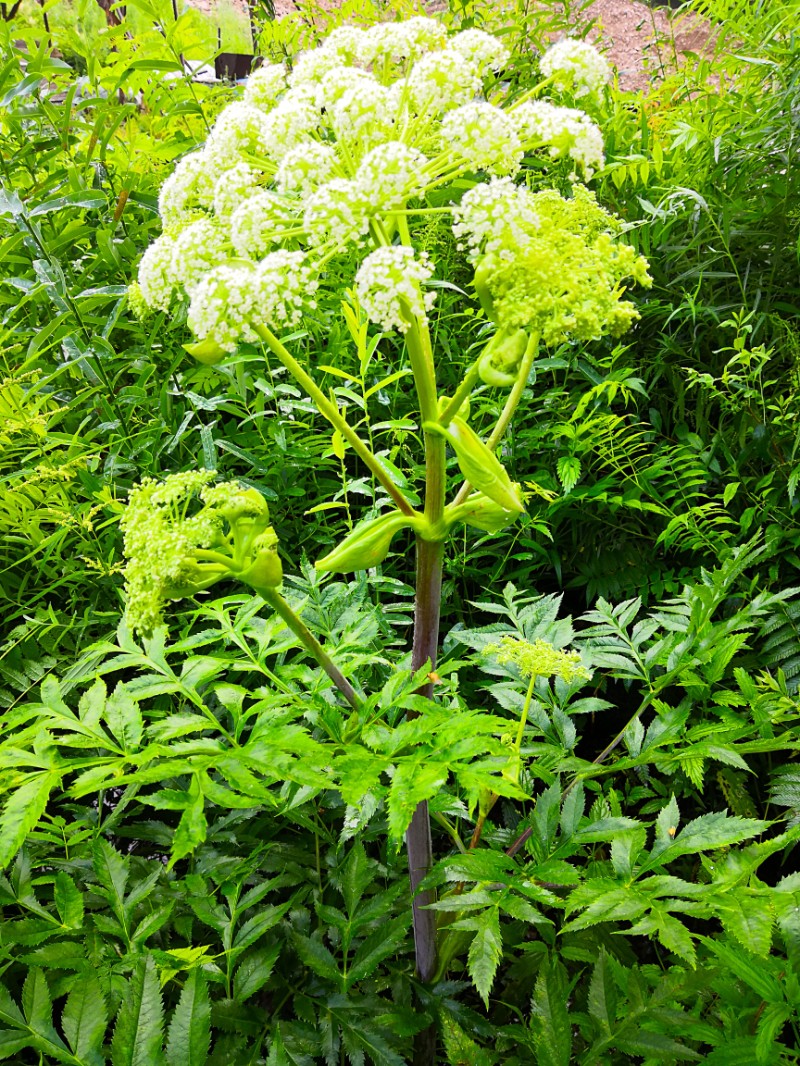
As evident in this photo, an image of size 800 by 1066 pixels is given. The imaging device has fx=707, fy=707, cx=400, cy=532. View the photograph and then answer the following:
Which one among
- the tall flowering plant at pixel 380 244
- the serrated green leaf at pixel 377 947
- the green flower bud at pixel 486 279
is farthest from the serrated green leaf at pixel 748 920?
the green flower bud at pixel 486 279

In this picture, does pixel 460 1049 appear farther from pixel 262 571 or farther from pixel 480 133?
pixel 480 133

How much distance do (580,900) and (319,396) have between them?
624 millimetres

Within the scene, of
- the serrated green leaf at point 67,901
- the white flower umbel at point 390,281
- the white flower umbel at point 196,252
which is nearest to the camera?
the white flower umbel at point 390,281

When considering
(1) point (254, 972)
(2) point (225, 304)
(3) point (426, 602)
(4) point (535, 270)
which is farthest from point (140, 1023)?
(4) point (535, 270)

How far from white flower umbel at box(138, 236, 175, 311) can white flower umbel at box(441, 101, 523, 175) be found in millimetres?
298

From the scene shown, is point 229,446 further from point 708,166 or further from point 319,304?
point 708,166

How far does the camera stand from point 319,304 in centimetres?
181

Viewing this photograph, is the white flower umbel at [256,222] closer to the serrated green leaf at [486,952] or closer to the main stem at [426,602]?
the main stem at [426,602]

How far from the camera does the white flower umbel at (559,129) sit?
2.22ft

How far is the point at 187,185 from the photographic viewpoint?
786 millimetres

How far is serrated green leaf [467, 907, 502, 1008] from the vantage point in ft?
2.53

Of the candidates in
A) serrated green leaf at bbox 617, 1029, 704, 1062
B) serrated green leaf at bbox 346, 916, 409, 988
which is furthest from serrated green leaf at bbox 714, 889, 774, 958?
serrated green leaf at bbox 346, 916, 409, 988

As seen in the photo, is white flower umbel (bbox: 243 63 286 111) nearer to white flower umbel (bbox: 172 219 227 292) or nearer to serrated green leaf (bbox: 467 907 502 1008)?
white flower umbel (bbox: 172 219 227 292)

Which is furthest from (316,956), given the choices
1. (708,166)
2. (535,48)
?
(535,48)
